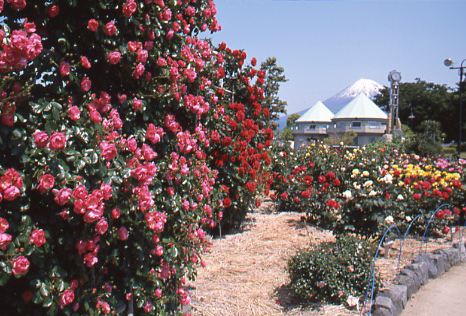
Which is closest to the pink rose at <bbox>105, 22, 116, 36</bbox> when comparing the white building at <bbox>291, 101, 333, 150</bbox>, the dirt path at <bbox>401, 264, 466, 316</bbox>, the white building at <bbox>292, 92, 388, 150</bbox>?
the dirt path at <bbox>401, 264, 466, 316</bbox>

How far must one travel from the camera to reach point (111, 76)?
276 centimetres

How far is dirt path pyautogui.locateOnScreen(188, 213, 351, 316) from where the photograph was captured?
12.6ft

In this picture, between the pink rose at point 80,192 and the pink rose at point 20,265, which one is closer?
the pink rose at point 20,265

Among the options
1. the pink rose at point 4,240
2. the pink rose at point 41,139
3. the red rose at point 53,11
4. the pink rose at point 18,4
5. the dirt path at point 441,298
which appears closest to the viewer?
the pink rose at point 4,240

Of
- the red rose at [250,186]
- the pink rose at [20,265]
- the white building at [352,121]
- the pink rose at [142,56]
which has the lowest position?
the pink rose at [20,265]

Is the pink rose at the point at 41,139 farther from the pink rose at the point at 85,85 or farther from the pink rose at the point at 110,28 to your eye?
the pink rose at the point at 110,28

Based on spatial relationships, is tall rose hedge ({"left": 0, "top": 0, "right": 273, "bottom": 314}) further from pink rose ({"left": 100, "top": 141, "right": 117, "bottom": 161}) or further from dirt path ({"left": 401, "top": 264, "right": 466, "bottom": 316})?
dirt path ({"left": 401, "top": 264, "right": 466, "bottom": 316})

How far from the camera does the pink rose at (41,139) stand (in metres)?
1.87

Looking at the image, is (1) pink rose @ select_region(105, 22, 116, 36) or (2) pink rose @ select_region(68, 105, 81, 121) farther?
(1) pink rose @ select_region(105, 22, 116, 36)

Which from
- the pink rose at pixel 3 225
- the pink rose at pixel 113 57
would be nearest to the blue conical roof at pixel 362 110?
the pink rose at pixel 113 57

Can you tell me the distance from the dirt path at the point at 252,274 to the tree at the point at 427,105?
54976mm

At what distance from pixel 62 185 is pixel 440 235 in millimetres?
6529

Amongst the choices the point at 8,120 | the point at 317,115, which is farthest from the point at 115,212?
the point at 317,115

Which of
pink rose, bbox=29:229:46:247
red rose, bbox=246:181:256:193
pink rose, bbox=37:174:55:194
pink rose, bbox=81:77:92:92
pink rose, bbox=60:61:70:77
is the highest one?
pink rose, bbox=60:61:70:77
